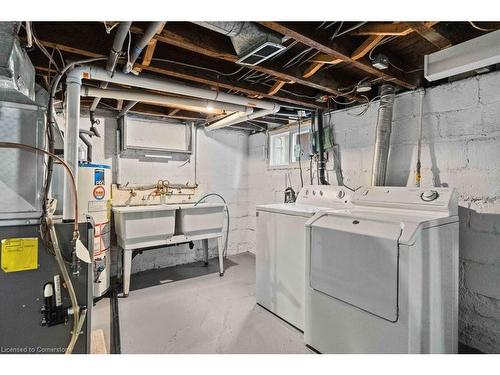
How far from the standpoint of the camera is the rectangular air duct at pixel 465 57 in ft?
5.09

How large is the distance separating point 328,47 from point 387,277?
1.38 m

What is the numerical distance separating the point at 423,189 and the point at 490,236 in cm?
52

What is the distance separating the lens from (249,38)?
1454 mm

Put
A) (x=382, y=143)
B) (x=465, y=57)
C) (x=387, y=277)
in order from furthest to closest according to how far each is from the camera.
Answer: (x=382, y=143) < (x=465, y=57) < (x=387, y=277)

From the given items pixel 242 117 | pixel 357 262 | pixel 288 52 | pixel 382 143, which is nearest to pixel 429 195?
pixel 382 143

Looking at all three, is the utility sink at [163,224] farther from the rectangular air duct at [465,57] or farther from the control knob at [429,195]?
the rectangular air duct at [465,57]

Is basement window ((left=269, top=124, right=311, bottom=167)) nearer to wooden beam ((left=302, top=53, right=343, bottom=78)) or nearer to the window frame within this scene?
the window frame

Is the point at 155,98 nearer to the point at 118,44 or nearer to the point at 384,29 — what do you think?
the point at 118,44

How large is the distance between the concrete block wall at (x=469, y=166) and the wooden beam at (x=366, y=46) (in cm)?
90

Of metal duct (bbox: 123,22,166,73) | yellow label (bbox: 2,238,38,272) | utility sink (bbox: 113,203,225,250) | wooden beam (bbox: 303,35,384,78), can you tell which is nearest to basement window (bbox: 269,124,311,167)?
utility sink (bbox: 113,203,225,250)

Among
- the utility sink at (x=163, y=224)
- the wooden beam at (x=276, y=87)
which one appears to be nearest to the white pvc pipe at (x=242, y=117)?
the wooden beam at (x=276, y=87)

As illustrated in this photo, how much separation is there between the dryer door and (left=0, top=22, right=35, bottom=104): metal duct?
1.88 meters

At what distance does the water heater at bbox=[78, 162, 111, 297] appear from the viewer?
254cm

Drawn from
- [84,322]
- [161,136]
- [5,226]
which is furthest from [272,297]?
[161,136]
